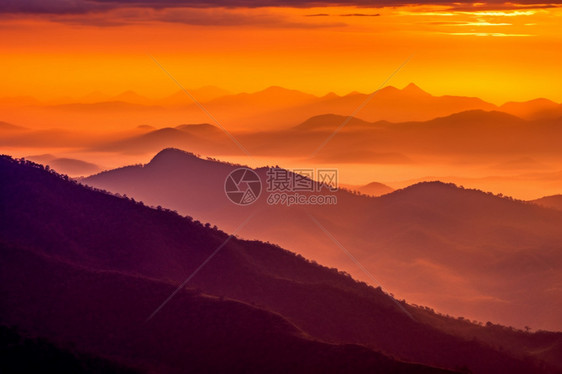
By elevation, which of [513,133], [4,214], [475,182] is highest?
[513,133]

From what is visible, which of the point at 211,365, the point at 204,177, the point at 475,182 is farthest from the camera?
the point at 475,182

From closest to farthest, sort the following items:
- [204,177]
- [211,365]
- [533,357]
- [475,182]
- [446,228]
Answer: [211,365]
[533,357]
[446,228]
[204,177]
[475,182]

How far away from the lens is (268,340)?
12797mm

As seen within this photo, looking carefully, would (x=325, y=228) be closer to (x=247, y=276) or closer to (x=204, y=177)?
(x=204, y=177)

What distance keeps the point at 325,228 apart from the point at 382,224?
2280 mm

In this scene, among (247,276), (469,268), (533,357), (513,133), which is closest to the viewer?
(533,357)

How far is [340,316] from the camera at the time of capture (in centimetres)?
1611

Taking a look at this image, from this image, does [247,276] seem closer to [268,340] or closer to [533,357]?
[268,340]

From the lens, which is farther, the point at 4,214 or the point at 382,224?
the point at 382,224

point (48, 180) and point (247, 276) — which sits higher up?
point (48, 180)

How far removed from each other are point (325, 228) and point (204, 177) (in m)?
6.57

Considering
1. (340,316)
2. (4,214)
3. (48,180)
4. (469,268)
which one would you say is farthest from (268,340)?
(469,268)

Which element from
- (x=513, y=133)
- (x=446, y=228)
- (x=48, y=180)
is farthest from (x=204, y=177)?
(x=513, y=133)

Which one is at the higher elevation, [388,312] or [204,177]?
[204,177]
